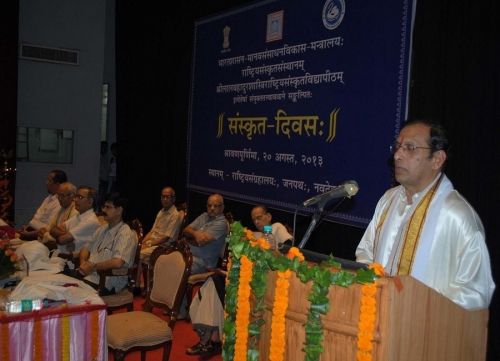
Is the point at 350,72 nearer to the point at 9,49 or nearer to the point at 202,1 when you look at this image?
the point at 202,1

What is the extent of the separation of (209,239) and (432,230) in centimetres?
329

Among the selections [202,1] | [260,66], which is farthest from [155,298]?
[202,1]

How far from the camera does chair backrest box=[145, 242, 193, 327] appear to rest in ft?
12.4

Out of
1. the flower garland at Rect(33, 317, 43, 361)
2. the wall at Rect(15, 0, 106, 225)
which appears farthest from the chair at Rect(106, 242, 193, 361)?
the wall at Rect(15, 0, 106, 225)

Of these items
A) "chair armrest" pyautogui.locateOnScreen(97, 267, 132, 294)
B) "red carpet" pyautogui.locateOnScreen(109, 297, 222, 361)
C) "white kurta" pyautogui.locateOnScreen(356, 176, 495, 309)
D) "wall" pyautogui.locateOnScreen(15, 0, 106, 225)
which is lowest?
"red carpet" pyautogui.locateOnScreen(109, 297, 222, 361)

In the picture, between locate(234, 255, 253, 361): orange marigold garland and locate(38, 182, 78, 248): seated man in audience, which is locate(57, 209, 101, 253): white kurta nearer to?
locate(38, 182, 78, 248): seated man in audience

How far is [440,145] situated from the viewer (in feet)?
7.73

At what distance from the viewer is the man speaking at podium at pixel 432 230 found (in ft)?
7.02

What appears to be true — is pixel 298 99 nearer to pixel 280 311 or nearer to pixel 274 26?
pixel 274 26

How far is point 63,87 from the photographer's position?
9438 mm

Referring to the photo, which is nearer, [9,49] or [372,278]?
[372,278]

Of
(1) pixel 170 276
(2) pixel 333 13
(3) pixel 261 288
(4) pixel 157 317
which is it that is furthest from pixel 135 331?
(2) pixel 333 13

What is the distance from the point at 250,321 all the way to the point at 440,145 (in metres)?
1.12

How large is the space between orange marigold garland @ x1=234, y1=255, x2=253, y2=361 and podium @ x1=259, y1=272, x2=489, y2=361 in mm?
70
